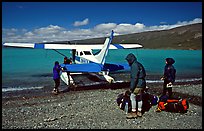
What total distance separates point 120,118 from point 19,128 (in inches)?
112

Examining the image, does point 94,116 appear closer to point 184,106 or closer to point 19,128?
point 19,128

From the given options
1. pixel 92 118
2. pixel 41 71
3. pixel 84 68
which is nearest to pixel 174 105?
pixel 92 118

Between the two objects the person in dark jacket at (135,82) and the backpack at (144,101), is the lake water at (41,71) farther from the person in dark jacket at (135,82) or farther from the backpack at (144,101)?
the person in dark jacket at (135,82)

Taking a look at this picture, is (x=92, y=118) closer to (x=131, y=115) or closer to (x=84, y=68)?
(x=131, y=115)

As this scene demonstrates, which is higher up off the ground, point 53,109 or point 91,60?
point 91,60

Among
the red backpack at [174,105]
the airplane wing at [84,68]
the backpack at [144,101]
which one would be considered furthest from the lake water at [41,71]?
the red backpack at [174,105]

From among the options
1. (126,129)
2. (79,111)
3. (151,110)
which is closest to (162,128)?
(126,129)

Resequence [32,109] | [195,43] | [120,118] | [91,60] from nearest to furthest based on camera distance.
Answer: [120,118], [32,109], [91,60], [195,43]

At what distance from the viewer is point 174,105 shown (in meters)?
7.46

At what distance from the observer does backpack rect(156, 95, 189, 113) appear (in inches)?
291

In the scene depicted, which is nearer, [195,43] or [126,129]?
A: [126,129]

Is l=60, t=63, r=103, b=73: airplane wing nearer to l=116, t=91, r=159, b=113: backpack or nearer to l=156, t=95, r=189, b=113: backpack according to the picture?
l=116, t=91, r=159, b=113: backpack

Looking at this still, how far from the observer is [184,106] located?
7375 millimetres

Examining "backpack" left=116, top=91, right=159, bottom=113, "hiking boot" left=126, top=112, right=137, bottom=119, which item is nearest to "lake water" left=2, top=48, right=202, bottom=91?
"backpack" left=116, top=91, right=159, bottom=113
